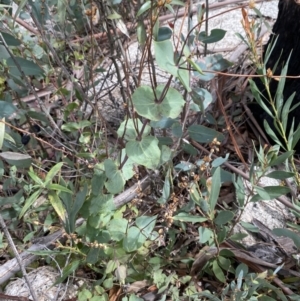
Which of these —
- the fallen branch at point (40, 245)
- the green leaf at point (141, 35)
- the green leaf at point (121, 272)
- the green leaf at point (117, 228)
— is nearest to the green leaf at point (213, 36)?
the green leaf at point (141, 35)

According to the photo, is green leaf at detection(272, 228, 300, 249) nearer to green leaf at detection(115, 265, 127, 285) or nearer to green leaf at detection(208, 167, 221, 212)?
green leaf at detection(208, 167, 221, 212)

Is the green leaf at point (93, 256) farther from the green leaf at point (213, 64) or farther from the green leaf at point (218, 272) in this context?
the green leaf at point (213, 64)

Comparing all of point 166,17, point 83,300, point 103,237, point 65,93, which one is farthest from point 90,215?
point 166,17

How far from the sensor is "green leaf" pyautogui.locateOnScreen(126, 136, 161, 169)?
87 centimetres

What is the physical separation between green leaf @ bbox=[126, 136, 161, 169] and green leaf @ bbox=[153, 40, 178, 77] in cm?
19

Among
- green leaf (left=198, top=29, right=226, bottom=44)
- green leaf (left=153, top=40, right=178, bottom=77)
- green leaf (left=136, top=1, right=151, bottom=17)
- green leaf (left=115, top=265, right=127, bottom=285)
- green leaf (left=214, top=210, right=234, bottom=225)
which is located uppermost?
green leaf (left=136, top=1, right=151, bottom=17)

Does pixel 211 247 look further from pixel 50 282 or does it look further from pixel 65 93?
pixel 65 93

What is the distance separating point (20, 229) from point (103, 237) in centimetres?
43

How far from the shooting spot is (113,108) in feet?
5.56

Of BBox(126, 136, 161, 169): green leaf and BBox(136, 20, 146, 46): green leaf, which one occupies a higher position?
BBox(136, 20, 146, 46): green leaf

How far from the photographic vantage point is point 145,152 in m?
0.89

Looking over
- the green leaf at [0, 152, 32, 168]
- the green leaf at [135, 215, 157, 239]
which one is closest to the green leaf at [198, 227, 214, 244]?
the green leaf at [135, 215, 157, 239]

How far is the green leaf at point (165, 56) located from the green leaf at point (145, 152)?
7.4 inches

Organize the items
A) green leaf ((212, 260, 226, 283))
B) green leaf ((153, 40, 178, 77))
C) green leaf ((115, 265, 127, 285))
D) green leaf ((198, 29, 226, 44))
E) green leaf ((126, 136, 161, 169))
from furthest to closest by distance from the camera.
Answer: green leaf ((212, 260, 226, 283)) < green leaf ((115, 265, 127, 285)) < green leaf ((198, 29, 226, 44)) < green leaf ((126, 136, 161, 169)) < green leaf ((153, 40, 178, 77))
